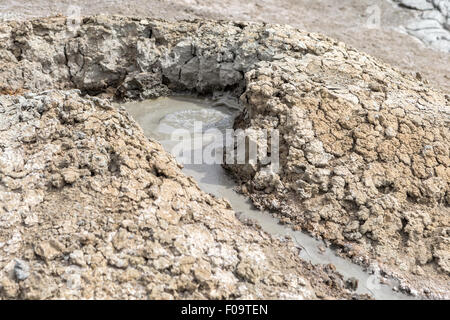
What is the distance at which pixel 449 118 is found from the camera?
4.41 meters

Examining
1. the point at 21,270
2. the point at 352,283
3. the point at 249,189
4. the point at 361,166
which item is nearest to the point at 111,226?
the point at 21,270

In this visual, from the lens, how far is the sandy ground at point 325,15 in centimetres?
647

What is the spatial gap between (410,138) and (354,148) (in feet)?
1.79

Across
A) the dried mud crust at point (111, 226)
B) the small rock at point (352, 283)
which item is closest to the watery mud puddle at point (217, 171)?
the small rock at point (352, 283)

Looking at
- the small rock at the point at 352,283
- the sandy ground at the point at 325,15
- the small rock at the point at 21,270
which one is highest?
the sandy ground at the point at 325,15

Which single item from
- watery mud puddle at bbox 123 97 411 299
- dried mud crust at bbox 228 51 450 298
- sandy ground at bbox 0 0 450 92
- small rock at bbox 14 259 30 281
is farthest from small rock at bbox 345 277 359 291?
sandy ground at bbox 0 0 450 92

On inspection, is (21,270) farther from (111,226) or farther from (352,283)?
(352,283)

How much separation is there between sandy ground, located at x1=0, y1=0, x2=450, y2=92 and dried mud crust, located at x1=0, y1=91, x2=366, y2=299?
3095 millimetres

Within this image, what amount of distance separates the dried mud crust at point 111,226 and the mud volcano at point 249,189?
1 cm

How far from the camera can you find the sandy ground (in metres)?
6.47

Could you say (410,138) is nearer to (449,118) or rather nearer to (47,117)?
(449,118)

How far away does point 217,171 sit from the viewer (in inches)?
175

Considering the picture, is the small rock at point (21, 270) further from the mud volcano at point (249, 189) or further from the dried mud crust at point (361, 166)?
the dried mud crust at point (361, 166)

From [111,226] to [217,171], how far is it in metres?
1.52
